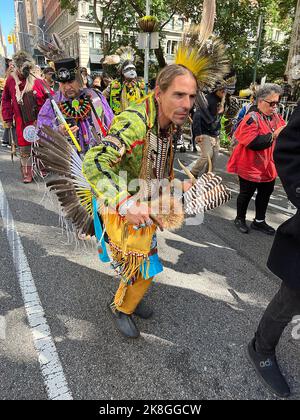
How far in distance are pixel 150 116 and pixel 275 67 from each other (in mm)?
24380

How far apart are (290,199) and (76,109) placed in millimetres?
2422

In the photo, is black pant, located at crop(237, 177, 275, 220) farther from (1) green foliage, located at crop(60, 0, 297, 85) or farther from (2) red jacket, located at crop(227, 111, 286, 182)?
(1) green foliage, located at crop(60, 0, 297, 85)

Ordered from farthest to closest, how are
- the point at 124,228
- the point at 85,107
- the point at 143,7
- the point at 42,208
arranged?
the point at 143,7
the point at 42,208
the point at 85,107
the point at 124,228

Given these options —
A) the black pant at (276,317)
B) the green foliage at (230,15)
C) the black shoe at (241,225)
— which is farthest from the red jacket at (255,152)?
the green foliage at (230,15)

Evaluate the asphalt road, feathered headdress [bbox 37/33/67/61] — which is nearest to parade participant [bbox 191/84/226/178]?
the asphalt road

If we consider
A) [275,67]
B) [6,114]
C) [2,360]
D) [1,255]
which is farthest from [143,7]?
[2,360]

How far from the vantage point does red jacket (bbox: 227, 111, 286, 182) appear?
3.78 metres

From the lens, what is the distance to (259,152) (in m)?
3.92

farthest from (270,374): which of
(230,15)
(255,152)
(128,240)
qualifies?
(230,15)

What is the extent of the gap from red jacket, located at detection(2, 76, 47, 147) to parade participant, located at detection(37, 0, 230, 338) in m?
3.59

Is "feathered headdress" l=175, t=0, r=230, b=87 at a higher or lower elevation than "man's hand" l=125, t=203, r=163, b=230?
higher

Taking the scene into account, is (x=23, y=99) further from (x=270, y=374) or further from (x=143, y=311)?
(x=270, y=374)
